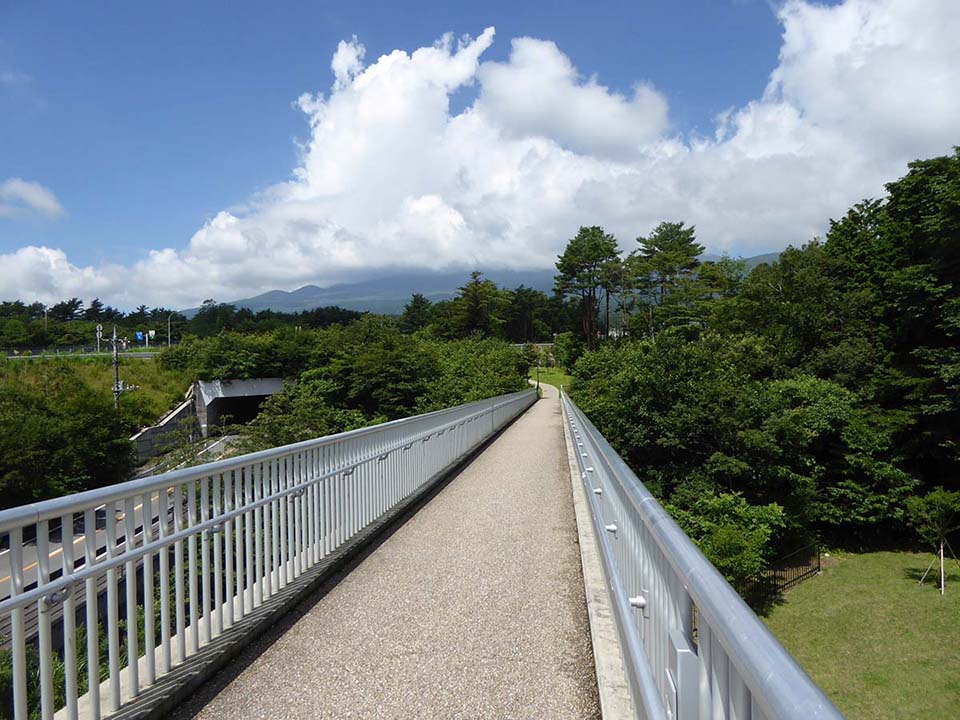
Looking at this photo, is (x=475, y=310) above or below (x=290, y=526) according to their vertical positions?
above

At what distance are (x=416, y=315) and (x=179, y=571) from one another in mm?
116414

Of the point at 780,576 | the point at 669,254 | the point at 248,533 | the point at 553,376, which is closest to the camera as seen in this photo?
Result: the point at 248,533

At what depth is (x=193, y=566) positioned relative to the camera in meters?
3.57

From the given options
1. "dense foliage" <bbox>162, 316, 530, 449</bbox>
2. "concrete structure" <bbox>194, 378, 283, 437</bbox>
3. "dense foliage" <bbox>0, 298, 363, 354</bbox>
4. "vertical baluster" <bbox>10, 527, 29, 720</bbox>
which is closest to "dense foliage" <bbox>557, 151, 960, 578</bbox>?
"dense foliage" <bbox>162, 316, 530, 449</bbox>

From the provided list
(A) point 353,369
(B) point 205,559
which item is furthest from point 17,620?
(A) point 353,369

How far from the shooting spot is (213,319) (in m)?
132

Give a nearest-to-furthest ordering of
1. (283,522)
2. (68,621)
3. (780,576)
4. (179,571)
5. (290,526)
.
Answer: (68,621) < (179,571) < (283,522) < (290,526) < (780,576)

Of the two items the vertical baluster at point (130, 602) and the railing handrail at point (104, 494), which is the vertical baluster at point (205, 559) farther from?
the vertical baluster at point (130, 602)

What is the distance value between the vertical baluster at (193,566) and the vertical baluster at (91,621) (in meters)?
0.70

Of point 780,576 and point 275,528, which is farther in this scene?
point 780,576

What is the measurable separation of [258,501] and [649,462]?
1053 inches

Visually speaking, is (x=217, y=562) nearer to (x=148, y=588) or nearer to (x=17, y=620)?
(x=148, y=588)

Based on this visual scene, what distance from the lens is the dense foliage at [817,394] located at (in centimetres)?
2739

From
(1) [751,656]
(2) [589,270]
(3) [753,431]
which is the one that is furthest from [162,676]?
(2) [589,270]
